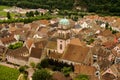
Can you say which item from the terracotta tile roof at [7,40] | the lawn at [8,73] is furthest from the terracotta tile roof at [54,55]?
the terracotta tile roof at [7,40]

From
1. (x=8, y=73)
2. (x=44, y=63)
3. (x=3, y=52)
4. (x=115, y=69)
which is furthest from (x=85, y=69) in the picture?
(x=3, y=52)

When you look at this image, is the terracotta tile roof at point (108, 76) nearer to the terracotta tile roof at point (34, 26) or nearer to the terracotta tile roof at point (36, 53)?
the terracotta tile roof at point (36, 53)

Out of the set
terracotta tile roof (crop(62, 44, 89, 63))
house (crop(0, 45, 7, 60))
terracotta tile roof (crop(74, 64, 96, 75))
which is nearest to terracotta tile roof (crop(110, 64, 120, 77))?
terracotta tile roof (crop(74, 64, 96, 75))

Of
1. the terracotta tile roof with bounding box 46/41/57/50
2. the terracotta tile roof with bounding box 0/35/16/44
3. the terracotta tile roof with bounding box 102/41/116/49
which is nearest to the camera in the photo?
the terracotta tile roof with bounding box 46/41/57/50

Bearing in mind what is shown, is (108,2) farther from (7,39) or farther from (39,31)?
(7,39)

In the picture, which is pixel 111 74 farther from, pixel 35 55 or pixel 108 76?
pixel 35 55

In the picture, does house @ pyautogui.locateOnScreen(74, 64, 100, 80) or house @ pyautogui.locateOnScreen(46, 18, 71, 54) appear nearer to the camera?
house @ pyautogui.locateOnScreen(74, 64, 100, 80)

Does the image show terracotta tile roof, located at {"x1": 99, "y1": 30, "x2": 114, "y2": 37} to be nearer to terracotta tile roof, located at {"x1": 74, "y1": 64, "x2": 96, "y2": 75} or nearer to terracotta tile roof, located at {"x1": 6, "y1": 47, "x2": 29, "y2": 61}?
terracotta tile roof, located at {"x1": 6, "y1": 47, "x2": 29, "y2": 61}
